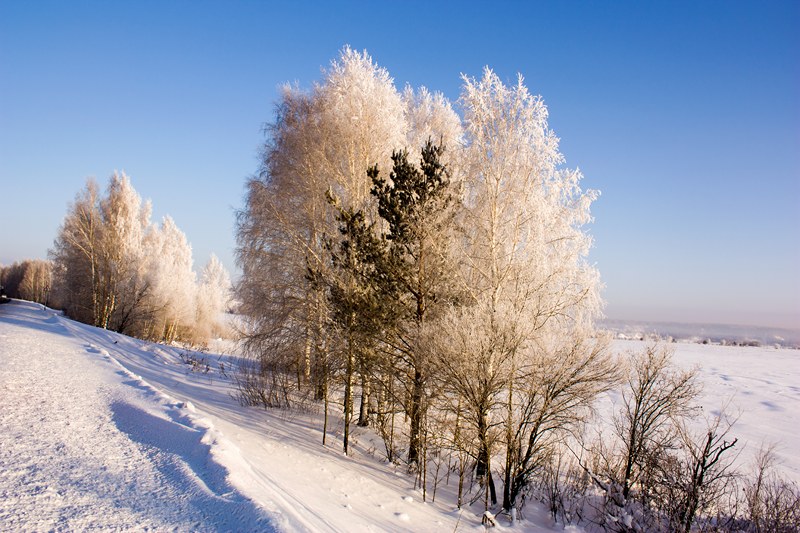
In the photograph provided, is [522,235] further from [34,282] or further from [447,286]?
[34,282]

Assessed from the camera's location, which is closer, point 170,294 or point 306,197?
point 306,197

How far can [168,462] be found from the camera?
6.03 m

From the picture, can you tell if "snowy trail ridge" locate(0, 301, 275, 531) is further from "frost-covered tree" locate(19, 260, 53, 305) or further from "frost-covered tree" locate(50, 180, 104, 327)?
"frost-covered tree" locate(19, 260, 53, 305)

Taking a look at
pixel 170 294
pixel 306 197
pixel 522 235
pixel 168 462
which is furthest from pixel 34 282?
pixel 522 235

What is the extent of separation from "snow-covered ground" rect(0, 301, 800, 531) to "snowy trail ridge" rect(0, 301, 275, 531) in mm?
18

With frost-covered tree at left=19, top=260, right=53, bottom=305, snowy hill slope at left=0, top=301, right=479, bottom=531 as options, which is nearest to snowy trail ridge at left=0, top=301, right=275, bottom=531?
snowy hill slope at left=0, top=301, right=479, bottom=531

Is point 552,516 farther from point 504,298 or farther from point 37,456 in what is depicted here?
point 37,456

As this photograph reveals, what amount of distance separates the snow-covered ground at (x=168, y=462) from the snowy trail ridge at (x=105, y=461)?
2 centimetres

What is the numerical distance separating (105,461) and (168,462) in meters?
0.77

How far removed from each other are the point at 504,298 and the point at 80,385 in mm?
9927

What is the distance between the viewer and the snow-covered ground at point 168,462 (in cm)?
464

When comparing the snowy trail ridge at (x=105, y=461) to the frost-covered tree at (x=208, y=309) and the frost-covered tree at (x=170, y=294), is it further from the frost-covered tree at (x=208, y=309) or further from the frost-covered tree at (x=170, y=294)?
the frost-covered tree at (x=208, y=309)

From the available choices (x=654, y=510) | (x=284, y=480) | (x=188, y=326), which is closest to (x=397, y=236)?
(x=284, y=480)

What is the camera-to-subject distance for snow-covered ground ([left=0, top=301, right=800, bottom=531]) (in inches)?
183
